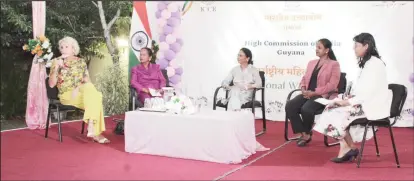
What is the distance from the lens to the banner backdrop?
5.79 meters

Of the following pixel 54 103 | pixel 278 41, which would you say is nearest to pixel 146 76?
pixel 54 103

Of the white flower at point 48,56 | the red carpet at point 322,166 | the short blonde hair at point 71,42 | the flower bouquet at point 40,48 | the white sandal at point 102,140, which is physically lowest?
the red carpet at point 322,166

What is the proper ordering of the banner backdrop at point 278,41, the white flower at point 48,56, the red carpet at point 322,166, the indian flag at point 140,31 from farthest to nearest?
the indian flag at point 140,31, the banner backdrop at point 278,41, the white flower at point 48,56, the red carpet at point 322,166

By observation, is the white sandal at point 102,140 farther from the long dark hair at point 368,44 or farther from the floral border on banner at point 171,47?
the long dark hair at point 368,44

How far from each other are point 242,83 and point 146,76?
104cm

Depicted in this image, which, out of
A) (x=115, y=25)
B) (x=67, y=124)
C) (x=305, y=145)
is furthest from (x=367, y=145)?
(x=115, y=25)

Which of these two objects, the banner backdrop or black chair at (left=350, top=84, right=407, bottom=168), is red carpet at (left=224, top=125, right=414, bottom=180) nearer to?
black chair at (left=350, top=84, right=407, bottom=168)

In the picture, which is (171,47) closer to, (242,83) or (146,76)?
(146,76)

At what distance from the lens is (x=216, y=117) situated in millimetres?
3617

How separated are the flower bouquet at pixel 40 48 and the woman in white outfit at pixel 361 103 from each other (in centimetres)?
243

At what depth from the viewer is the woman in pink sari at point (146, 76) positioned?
4910 mm

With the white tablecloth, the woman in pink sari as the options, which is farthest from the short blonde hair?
the white tablecloth

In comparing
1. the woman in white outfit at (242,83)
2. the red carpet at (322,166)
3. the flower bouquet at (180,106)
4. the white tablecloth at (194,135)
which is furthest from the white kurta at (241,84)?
the flower bouquet at (180,106)

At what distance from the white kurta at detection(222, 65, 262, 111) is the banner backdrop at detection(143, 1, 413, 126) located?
86cm
